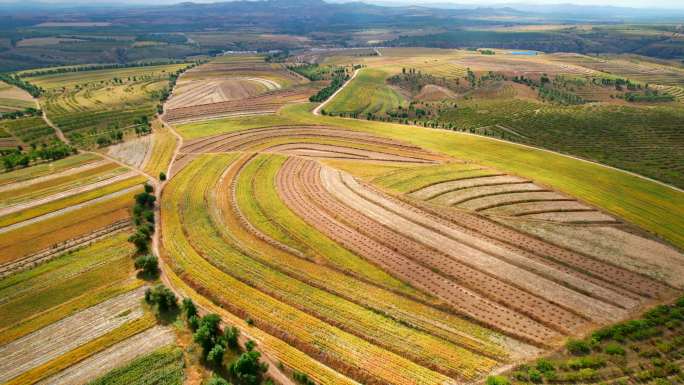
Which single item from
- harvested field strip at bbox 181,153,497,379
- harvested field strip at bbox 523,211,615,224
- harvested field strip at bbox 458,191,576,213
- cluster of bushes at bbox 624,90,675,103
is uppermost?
cluster of bushes at bbox 624,90,675,103

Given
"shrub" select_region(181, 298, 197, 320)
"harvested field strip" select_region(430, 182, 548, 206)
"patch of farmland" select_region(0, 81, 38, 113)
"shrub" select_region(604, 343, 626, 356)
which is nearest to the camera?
"shrub" select_region(604, 343, 626, 356)

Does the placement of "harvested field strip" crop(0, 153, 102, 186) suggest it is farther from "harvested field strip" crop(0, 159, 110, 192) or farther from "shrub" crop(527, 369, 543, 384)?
"shrub" crop(527, 369, 543, 384)

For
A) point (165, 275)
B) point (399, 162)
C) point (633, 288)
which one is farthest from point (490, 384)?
point (399, 162)

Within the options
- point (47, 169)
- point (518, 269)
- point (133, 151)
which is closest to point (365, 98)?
point (133, 151)

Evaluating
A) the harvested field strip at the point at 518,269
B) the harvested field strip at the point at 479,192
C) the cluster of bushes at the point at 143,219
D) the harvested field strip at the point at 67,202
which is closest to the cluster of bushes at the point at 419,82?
the harvested field strip at the point at 479,192

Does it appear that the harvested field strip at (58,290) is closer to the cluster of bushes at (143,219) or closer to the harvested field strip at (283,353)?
the cluster of bushes at (143,219)

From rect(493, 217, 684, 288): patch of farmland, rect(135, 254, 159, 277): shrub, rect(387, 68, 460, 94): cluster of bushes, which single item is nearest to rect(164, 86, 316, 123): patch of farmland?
rect(387, 68, 460, 94): cluster of bushes

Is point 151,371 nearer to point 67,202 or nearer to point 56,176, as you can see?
point 67,202
